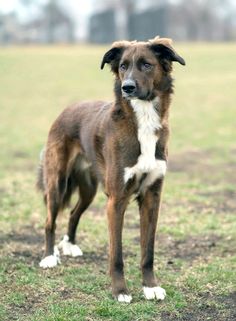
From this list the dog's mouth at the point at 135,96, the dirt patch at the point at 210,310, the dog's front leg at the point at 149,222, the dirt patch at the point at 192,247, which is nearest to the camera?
the dirt patch at the point at 210,310

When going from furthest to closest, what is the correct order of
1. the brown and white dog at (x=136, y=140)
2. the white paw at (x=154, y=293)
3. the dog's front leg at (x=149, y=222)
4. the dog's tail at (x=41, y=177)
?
the dog's tail at (x=41, y=177) < the dog's front leg at (x=149, y=222) < the white paw at (x=154, y=293) < the brown and white dog at (x=136, y=140)

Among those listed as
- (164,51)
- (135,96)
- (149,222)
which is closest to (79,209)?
(149,222)

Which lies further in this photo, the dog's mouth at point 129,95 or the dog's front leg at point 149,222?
the dog's front leg at point 149,222

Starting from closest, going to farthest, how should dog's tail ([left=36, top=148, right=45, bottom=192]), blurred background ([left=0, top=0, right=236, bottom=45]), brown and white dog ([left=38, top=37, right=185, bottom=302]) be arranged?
brown and white dog ([left=38, top=37, right=185, bottom=302]), dog's tail ([left=36, top=148, right=45, bottom=192]), blurred background ([left=0, top=0, right=236, bottom=45])

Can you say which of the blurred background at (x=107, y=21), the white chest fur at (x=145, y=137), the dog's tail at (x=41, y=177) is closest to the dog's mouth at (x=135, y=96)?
the white chest fur at (x=145, y=137)

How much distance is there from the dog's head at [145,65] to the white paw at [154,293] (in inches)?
63.2

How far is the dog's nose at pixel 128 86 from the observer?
497cm

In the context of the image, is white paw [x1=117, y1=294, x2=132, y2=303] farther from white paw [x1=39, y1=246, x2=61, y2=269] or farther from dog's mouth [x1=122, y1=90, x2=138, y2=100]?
dog's mouth [x1=122, y1=90, x2=138, y2=100]

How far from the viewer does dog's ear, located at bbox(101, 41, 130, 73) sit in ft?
17.6

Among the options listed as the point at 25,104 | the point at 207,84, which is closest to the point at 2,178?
the point at 25,104

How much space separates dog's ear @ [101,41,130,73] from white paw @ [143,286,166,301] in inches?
74.2

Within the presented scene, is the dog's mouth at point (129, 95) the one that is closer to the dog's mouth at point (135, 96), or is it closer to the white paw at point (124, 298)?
the dog's mouth at point (135, 96)

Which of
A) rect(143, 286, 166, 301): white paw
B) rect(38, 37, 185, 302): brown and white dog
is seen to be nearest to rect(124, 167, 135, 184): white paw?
rect(38, 37, 185, 302): brown and white dog

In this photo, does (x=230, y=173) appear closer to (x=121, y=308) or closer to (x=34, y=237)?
(x=34, y=237)
